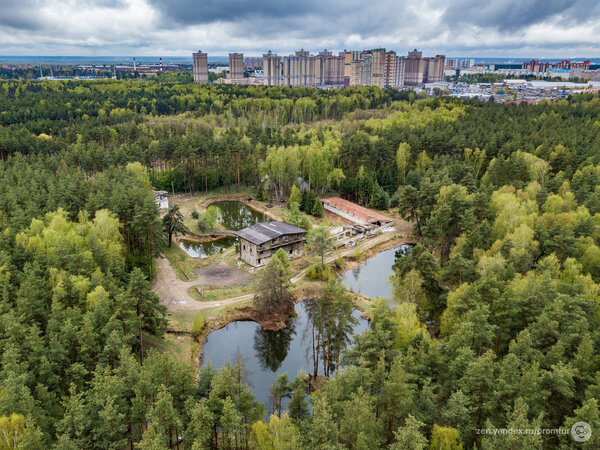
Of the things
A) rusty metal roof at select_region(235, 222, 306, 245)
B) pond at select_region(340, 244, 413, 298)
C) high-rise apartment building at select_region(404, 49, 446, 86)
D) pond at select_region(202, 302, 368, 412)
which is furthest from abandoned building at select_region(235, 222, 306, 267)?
high-rise apartment building at select_region(404, 49, 446, 86)

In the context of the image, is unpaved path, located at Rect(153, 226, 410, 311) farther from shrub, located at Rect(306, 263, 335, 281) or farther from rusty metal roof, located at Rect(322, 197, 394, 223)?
rusty metal roof, located at Rect(322, 197, 394, 223)

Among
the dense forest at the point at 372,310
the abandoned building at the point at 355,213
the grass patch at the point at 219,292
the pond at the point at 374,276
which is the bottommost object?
the pond at the point at 374,276

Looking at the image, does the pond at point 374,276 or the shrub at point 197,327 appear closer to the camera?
the shrub at point 197,327

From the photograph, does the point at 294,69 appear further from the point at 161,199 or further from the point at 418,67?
the point at 161,199

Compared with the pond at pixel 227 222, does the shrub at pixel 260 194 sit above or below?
above

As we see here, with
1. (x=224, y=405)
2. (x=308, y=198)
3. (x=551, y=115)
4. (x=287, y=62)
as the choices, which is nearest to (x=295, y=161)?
(x=308, y=198)

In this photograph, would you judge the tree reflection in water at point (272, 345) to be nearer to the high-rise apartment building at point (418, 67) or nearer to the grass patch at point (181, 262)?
the grass patch at point (181, 262)

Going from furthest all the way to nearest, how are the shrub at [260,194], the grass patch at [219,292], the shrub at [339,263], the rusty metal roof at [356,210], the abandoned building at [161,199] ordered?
1. the shrub at [260,194]
2. the abandoned building at [161,199]
3. the rusty metal roof at [356,210]
4. the shrub at [339,263]
5. the grass patch at [219,292]

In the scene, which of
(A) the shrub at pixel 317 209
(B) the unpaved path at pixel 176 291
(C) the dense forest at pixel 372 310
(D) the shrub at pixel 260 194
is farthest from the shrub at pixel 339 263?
(D) the shrub at pixel 260 194
